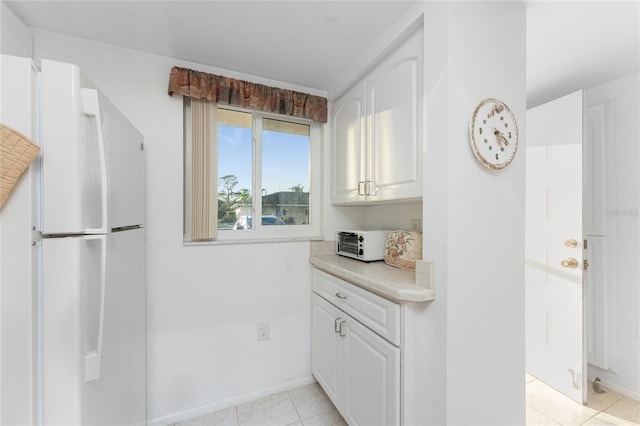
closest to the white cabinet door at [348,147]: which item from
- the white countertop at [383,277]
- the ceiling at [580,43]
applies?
the white countertop at [383,277]

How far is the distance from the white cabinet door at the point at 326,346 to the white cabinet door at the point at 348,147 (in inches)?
31.6

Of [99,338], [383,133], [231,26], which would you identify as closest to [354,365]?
[99,338]

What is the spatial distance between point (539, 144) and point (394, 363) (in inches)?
83.0

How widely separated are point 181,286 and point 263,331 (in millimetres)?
685

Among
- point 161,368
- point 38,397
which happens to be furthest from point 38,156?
point 161,368

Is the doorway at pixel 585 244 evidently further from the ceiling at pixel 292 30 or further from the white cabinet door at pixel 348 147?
the white cabinet door at pixel 348 147

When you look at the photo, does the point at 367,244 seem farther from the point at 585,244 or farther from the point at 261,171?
the point at 585,244

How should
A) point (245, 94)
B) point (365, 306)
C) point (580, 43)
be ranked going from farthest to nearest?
point (245, 94), point (580, 43), point (365, 306)

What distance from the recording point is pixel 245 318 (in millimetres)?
1955

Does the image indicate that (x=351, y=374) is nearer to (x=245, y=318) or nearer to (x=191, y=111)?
(x=245, y=318)

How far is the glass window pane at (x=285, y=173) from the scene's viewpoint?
7.00ft

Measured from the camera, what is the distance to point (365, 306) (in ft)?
4.70

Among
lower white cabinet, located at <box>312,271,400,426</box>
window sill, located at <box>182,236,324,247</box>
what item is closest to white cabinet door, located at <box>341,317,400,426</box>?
lower white cabinet, located at <box>312,271,400,426</box>

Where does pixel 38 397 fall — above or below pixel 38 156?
below
